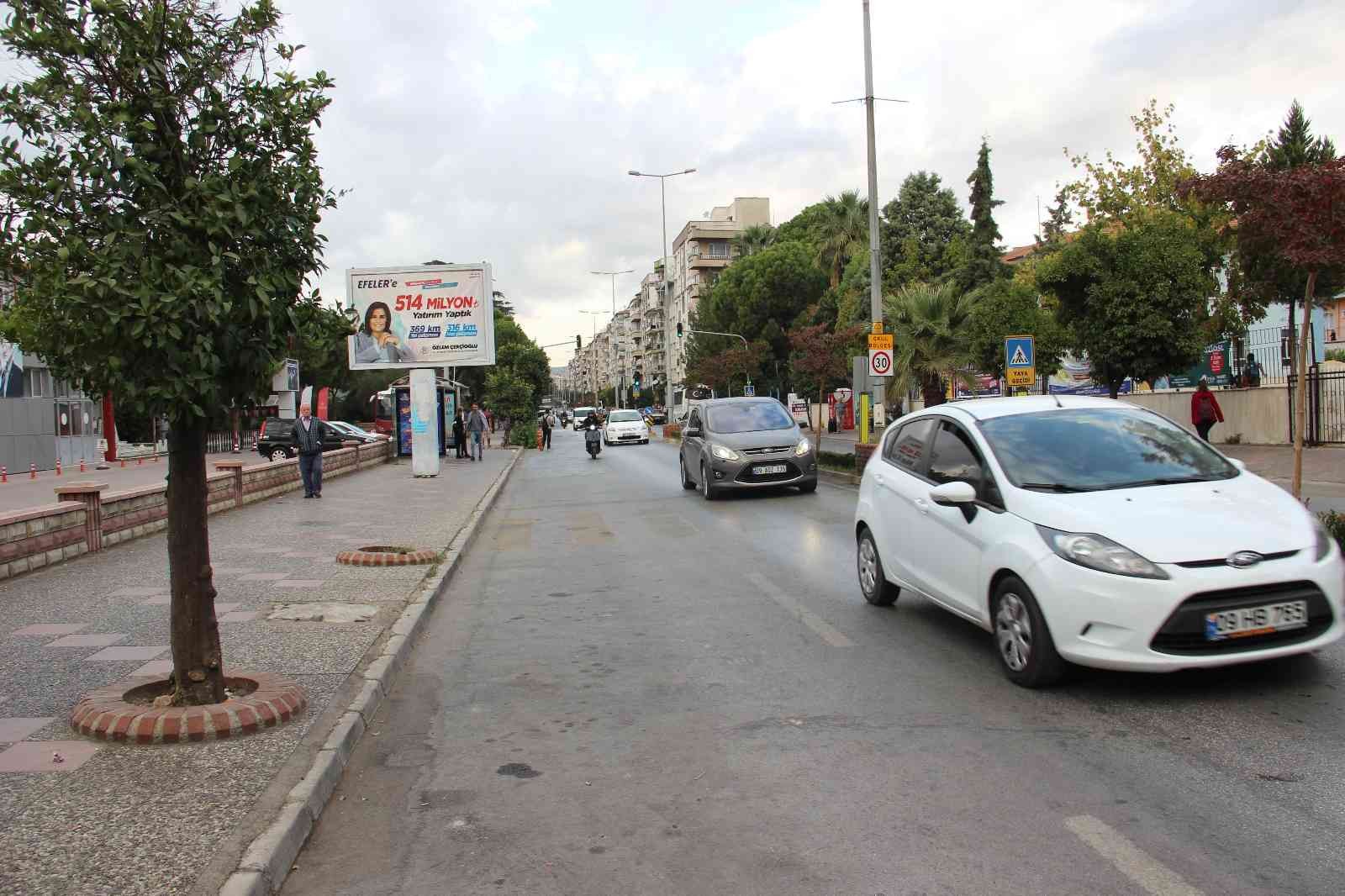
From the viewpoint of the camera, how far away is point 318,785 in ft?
14.3

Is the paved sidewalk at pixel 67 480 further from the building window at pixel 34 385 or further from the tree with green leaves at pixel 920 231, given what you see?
the tree with green leaves at pixel 920 231

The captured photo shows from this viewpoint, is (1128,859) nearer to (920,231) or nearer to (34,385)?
(34,385)

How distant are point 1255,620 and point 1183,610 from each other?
15.7 inches

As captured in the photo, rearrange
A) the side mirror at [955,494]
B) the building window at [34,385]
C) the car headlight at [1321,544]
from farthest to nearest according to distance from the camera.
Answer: the building window at [34,385], the side mirror at [955,494], the car headlight at [1321,544]

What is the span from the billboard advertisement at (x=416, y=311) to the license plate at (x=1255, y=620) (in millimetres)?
24722

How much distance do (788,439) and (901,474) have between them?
990cm

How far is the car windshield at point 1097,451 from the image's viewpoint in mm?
6113

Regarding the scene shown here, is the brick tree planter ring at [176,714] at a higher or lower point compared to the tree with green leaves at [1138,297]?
lower

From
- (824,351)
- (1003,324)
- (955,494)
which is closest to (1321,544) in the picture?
(955,494)

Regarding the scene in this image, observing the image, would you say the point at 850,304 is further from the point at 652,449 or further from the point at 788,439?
the point at 788,439

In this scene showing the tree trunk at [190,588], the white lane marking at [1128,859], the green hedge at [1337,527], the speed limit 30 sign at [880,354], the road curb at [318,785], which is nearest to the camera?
the white lane marking at [1128,859]

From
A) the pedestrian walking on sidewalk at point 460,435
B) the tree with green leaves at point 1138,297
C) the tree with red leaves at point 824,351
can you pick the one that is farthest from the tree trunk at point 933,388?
the pedestrian walking on sidewalk at point 460,435

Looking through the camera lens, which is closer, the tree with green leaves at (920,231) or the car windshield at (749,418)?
the car windshield at (749,418)

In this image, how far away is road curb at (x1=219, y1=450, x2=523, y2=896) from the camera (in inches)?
140
